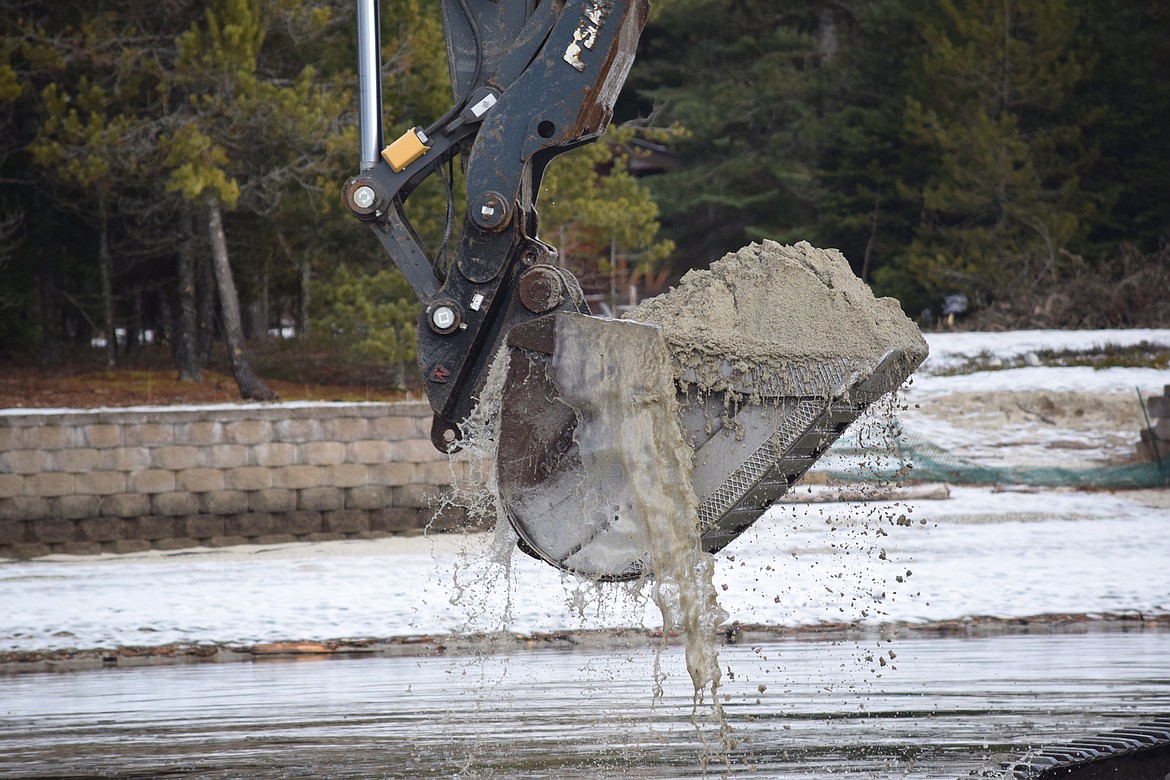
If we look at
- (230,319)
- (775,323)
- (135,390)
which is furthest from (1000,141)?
(775,323)

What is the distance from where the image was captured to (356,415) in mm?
13391

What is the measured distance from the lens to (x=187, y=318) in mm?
20047

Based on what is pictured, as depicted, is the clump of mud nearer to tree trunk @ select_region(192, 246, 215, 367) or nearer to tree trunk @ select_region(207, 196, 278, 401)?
Answer: tree trunk @ select_region(207, 196, 278, 401)

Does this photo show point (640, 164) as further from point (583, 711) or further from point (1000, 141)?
point (583, 711)

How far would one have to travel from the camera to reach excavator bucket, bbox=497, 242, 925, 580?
4684mm

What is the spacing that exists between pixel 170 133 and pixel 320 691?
1197cm

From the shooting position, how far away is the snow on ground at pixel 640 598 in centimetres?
915

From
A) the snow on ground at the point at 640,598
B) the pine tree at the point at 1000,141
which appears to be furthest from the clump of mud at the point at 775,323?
the pine tree at the point at 1000,141

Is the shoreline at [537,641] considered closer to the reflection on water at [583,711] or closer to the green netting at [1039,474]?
the reflection on water at [583,711]

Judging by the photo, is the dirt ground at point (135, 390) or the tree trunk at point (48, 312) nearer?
the dirt ground at point (135, 390)

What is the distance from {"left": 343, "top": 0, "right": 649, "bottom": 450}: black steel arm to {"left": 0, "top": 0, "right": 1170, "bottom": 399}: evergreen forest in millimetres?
7542

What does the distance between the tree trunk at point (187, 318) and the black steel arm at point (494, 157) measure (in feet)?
51.1

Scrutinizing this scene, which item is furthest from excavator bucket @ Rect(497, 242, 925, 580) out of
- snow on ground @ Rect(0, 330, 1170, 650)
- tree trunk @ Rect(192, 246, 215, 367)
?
tree trunk @ Rect(192, 246, 215, 367)

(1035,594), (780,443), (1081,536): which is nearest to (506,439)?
(780,443)
